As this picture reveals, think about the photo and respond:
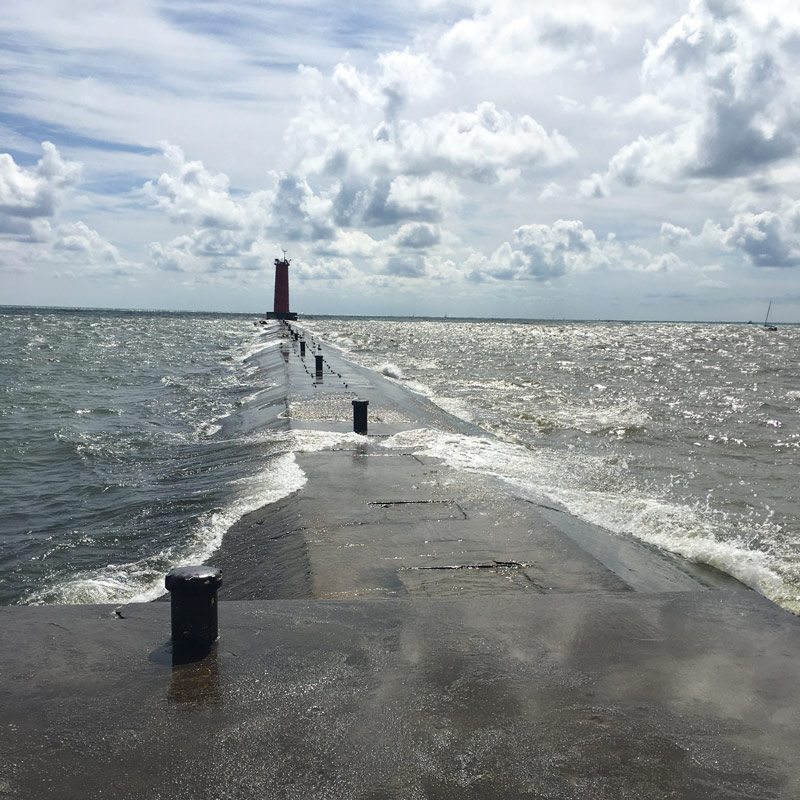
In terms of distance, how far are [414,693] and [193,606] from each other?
123 cm

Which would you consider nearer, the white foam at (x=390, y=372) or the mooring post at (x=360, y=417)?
the mooring post at (x=360, y=417)

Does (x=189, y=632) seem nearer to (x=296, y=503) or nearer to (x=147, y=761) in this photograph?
(x=147, y=761)

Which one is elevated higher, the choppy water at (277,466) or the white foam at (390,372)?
the white foam at (390,372)

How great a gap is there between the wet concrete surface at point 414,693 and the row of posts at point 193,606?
9cm

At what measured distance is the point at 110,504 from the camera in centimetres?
895

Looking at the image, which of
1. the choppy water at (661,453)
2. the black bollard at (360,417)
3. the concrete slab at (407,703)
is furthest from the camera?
the black bollard at (360,417)

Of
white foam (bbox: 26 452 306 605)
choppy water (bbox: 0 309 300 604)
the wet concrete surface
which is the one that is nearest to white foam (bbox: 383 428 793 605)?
the wet concrete surface

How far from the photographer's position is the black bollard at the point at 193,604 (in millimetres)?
3643

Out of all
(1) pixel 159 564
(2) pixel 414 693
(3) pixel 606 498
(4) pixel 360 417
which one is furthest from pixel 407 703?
(4) pixel 360 417

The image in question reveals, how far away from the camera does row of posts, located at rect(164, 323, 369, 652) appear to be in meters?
3.64

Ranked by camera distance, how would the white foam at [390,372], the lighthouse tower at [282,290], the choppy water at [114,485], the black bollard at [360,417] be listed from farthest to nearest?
the lighthouse tower at [282,290]
the white foam at [390,372]
the black bollard at [360,417]
the choppy water at [114,485]

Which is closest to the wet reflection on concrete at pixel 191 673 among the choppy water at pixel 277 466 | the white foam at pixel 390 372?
the choppy water at pixel 277 466

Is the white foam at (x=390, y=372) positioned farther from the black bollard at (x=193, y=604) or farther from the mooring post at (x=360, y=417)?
the black bollard at (x=193, y=604)

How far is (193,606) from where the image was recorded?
3.65m
